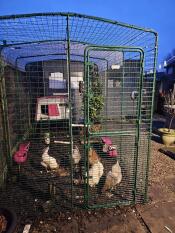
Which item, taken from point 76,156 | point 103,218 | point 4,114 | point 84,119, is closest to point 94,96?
point 76,156

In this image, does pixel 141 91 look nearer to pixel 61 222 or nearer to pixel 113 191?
pixel 113 191

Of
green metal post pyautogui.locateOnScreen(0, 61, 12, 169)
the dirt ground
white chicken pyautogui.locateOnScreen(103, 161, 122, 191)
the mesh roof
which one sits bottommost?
the dirt ground

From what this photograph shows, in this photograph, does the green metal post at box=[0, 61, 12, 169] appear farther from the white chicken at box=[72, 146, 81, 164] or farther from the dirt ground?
the white chicken at box=[72, 146, 81, 164]

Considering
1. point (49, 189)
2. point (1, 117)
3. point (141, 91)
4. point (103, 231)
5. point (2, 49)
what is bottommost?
point (103, 231)

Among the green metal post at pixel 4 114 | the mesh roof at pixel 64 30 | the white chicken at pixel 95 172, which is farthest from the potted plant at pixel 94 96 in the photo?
the green metal post at pixel 4 114

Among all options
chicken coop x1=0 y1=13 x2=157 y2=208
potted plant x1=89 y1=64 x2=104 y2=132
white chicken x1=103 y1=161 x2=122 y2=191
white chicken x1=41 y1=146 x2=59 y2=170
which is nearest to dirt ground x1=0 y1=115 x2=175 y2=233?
chicken coop x1=0 y1=13 x2=157 y2=208

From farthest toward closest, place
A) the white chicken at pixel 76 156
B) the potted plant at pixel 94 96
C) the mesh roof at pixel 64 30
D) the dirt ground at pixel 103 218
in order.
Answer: the white chicken at pixel 76 156 < the potted plant at pixel 94 96 < the dirt ground at pixel 103 218 < the mesh roof at pixel 64 30

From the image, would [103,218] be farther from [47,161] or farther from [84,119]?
[47,161]

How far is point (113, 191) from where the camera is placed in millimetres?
3625

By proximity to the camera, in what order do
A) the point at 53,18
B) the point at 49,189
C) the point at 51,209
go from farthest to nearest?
the point at 49,189, the point at 51,209, the point at 53,18

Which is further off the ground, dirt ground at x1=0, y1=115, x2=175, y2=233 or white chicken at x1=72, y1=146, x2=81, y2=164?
white chicken at x1=72, y1=146, x2=81, y2=164

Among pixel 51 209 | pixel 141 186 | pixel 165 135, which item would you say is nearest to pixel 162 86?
pixel 165 135

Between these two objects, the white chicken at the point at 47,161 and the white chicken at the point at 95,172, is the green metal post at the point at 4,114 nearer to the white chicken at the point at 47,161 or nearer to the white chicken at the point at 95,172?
the white chicken at the point at 47,161

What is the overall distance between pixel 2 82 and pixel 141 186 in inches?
128
